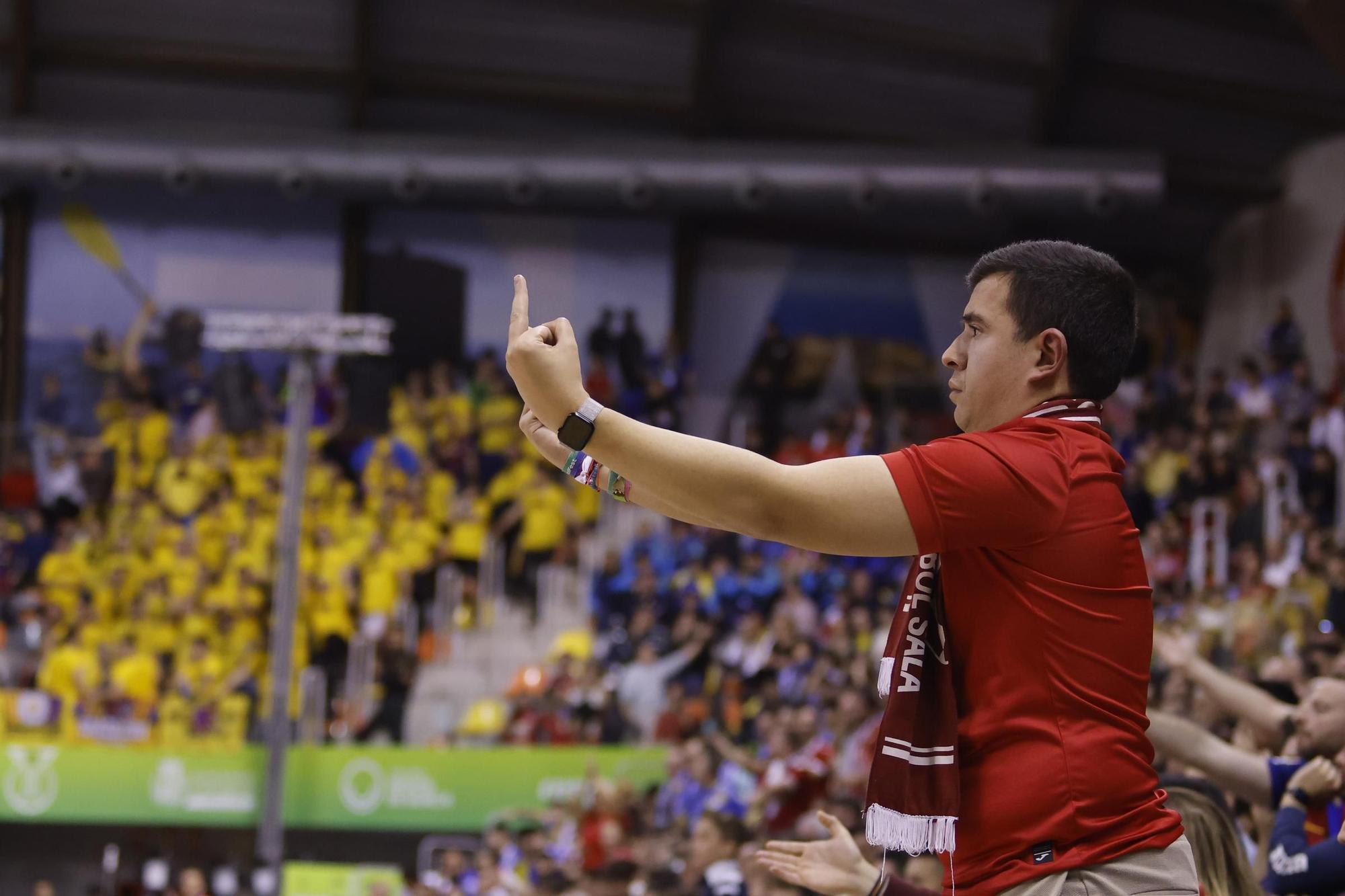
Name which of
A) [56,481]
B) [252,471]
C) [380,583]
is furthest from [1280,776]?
[56,481]

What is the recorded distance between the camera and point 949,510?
85.0 inches

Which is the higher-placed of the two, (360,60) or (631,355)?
(360,60)

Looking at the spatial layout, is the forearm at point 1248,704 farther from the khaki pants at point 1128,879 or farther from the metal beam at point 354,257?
the metal beam at point 354,257

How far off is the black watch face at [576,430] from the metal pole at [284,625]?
486 inches

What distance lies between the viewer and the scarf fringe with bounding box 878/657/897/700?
2352 mm

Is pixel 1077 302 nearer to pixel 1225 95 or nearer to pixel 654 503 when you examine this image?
pixel 654 503

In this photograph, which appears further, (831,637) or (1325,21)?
(831,637)

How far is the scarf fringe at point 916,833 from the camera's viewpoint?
2266 mm

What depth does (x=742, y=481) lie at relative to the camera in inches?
83.0

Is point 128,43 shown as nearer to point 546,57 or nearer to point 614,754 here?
point 546,57

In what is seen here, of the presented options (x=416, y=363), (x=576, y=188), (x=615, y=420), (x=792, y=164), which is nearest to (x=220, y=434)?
(x=416, y=363)

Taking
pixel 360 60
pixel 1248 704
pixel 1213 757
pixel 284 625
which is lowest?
pixel 284 625

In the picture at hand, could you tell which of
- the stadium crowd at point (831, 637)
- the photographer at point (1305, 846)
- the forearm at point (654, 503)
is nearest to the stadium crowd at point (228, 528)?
the stadium crowd at point (831, 637)

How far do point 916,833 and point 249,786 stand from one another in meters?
12.7
